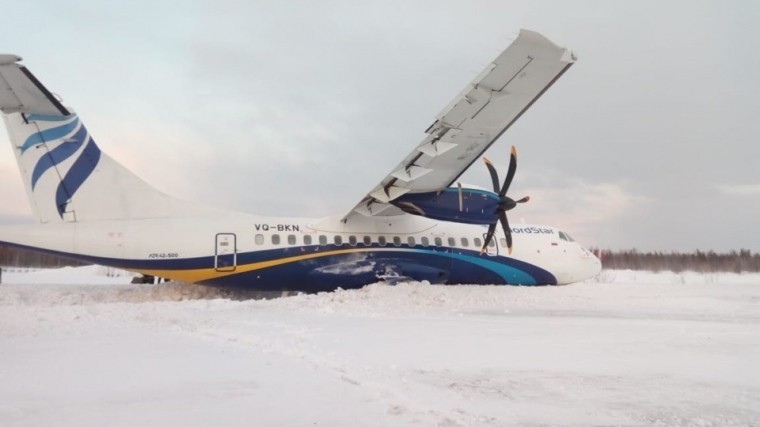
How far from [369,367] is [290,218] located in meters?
9.79

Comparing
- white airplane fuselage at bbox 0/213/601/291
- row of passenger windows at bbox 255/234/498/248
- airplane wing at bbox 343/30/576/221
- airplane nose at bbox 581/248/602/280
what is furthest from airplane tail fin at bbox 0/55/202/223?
airplane nose at bbox 581/248/602/280

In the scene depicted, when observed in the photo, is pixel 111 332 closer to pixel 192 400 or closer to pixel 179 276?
pixel 192 400

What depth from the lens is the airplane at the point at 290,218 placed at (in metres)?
11.1

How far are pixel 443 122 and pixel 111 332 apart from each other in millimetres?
7283

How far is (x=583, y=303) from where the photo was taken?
12586 millimetres

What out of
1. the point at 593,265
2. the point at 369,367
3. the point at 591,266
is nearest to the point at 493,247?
the point at 591,266

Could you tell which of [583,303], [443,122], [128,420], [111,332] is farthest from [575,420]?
[583,303]

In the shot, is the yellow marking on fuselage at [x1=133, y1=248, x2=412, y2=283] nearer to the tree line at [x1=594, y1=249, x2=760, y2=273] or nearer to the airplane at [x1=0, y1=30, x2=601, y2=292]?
the airplane at [x1=0, y1=30, x2=601, y2=292]

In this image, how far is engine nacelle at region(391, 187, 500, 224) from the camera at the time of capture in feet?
46.3

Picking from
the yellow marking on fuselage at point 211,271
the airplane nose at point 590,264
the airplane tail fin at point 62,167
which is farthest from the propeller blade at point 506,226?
the airplane tail fin at point 62,167

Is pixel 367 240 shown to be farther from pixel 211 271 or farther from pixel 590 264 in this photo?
pixel 590 264

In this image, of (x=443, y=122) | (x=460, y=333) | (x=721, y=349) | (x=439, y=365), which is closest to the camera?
(x=439, y=365)

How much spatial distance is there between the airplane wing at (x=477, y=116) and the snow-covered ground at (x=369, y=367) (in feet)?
12.3

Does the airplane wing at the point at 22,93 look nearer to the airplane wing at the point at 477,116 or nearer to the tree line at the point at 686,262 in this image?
the airplane wing at the point at 477,116
